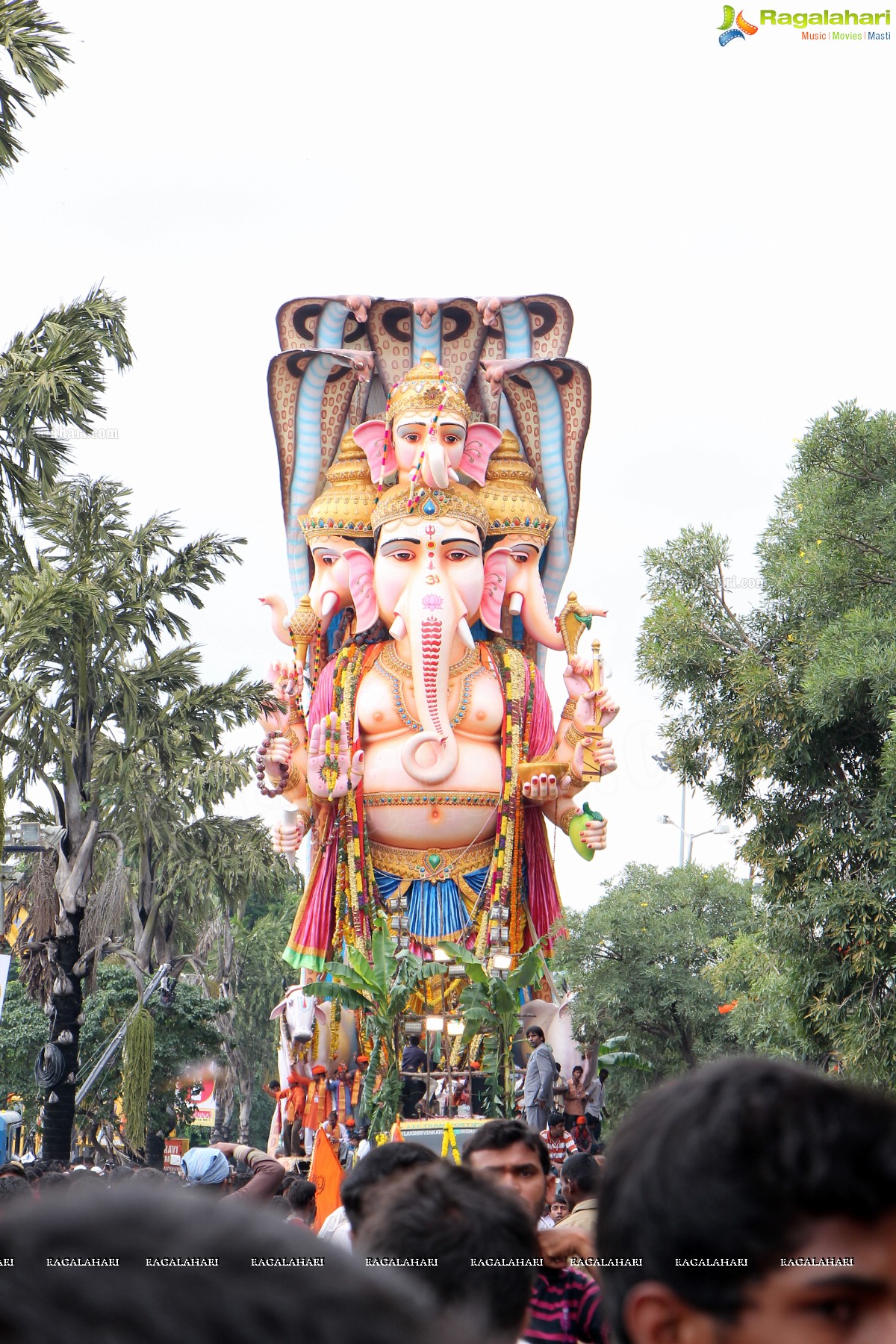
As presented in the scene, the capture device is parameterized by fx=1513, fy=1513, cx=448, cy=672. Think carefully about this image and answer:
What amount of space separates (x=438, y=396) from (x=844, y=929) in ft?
35.2

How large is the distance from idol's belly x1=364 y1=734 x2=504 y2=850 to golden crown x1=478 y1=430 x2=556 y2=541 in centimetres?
308

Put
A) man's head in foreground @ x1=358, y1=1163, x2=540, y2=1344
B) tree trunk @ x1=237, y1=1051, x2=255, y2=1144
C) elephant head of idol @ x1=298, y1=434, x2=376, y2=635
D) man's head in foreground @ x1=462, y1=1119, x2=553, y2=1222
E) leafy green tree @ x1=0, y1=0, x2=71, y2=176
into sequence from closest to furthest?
man's head in foreground @ x1=358, y1=1163, x2=540, y2=1344 → man's head in foreground @ x1=462, y1=1119, x2=553, y2=1222 → leafy green tree @ x1=0, y1=0, x2=71, y2=176 → elephant head of idol @ x1=298, y1=434, x2=376, y2=635 → tree trunk @ x1=237, y1=1051, x2=255, y2=1144

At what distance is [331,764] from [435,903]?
Result: 2199mm

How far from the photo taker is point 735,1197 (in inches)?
52.6

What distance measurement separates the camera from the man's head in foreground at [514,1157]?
12.0 ft

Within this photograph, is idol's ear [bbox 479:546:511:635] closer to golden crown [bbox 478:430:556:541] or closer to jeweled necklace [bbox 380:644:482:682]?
golden crown [bbox 478:430:556:541]

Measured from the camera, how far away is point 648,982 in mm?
25047

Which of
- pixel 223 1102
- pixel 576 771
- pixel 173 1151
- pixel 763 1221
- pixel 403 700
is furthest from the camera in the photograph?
pixel 223 1102

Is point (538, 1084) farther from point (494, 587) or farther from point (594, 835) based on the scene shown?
point (494, 587)

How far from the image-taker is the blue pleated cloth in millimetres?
18859

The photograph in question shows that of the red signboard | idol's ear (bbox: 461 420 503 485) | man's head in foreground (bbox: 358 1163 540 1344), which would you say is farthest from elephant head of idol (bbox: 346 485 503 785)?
man's head in foreground (bbox: 358 1163 540 1344)

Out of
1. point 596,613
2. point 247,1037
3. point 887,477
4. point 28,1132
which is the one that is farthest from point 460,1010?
point 247,1037

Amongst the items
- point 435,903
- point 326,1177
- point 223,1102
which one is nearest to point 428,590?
point 435,903

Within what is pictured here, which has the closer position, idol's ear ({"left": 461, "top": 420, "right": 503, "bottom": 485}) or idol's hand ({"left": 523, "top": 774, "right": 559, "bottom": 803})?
idol's hand ({"left": 523, "top": 774, "right": 559, "bottom": 803})
